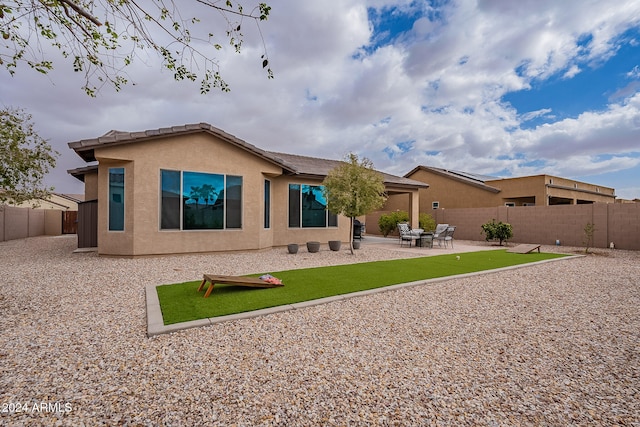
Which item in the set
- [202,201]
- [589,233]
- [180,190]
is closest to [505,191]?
[589,233]

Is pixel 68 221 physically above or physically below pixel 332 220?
below

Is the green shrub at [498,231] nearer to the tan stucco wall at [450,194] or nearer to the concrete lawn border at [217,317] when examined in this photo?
the tan stucco wall at [450,194]

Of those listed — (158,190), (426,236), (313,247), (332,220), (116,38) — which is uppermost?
(116,38)

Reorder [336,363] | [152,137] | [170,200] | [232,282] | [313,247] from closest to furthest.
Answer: [336,363] → [232,282] → [152,137] → [170,200] → [313,247]

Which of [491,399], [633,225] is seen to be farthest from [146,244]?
[633,225]

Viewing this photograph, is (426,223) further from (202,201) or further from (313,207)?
(202,201)

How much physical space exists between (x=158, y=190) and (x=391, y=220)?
15252 mm

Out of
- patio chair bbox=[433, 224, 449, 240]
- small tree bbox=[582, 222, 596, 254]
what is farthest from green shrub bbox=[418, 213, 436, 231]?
small tree bbox=[582, 222, 596, 254]

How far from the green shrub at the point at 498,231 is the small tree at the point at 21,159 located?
20.3 m

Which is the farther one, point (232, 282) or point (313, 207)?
point (313, 207)

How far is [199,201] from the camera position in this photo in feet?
33.7

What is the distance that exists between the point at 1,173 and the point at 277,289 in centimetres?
910

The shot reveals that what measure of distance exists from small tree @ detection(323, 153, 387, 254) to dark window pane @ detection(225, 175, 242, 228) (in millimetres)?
3509

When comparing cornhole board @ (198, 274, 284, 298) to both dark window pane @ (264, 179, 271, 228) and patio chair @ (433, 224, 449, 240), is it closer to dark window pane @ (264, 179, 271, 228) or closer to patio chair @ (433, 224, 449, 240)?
dark window pane @ (264, 179, 271, 228)
